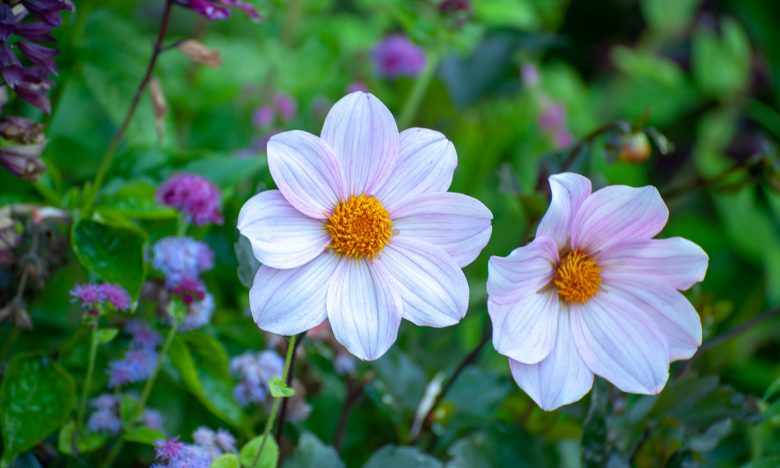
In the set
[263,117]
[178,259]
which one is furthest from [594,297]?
[263,117]

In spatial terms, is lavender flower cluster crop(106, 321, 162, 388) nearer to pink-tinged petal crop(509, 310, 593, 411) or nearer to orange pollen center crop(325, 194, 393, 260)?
orange pollen center crop(325, 194, 393, 260)

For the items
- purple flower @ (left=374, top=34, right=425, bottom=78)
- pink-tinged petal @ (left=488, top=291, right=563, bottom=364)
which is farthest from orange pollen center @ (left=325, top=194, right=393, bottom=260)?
purple flower @ (left=374, top=34, right=425, bottom=78)

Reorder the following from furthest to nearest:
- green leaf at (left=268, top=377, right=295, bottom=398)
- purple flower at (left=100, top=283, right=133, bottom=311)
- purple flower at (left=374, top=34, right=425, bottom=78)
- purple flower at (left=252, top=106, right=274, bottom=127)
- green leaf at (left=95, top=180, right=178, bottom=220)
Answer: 1. purple flower at (left=374, top=34, right=425, bottom=78)
2. purple flower at (left=252, top=106, right=274, bottom=127)
3. green leaf at (left=95, top=180, right=178, bottom=220)
4. purple flower at (left=100, top=283, right=133, bottom=311)
5. green leaf at (left=268, top=377, right=295, bottom=398)

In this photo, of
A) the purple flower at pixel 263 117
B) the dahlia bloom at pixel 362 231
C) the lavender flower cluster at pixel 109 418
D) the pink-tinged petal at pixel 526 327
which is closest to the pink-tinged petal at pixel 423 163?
the dahlia bloom at pixel 362 231

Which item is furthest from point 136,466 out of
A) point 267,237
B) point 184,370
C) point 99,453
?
point 267,237

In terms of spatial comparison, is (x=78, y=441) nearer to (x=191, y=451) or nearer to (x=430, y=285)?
(x=191, y=451)

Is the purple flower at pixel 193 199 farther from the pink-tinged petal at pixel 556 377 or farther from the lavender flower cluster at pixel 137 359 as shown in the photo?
the pink-tinged petal at pixel 556 377
